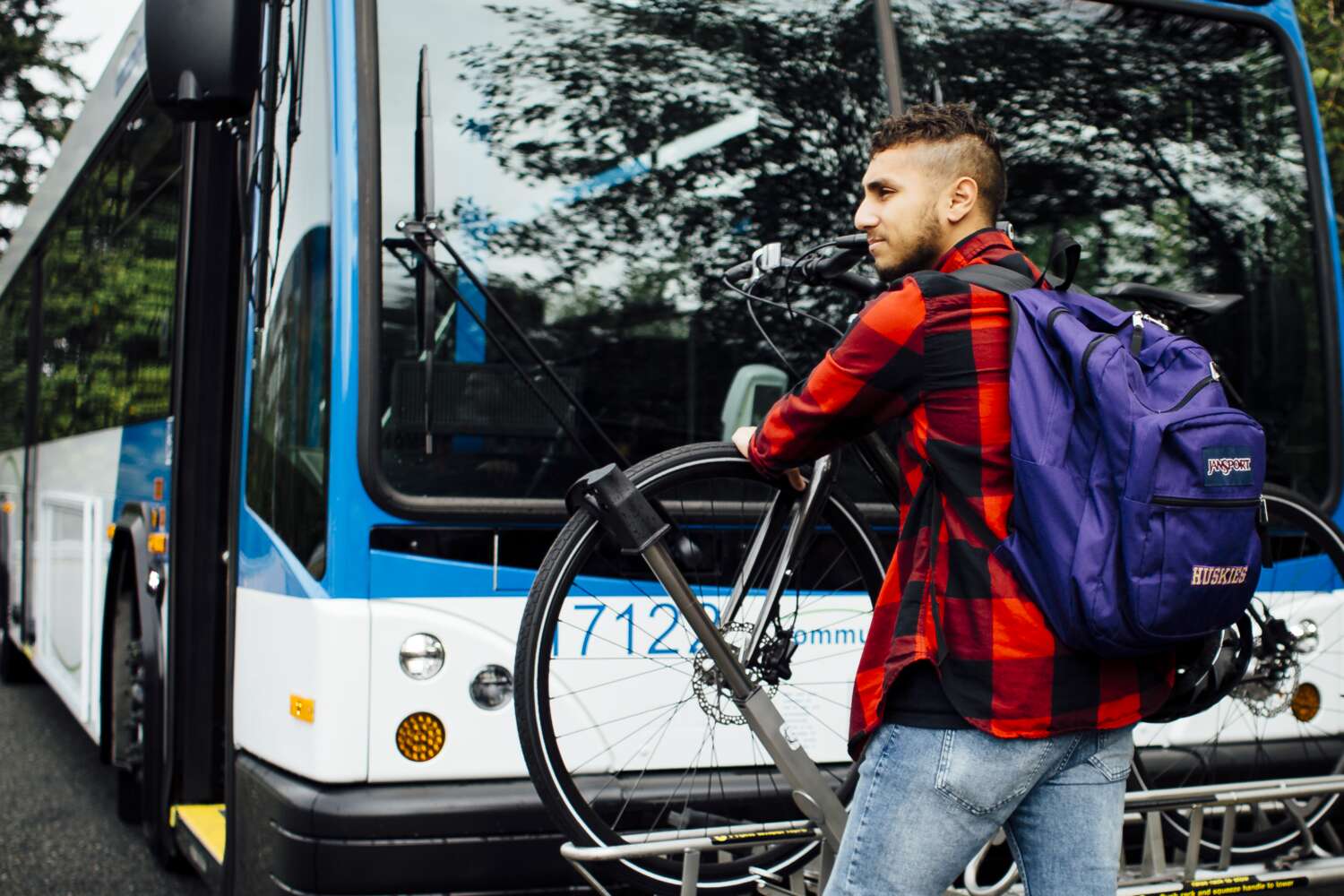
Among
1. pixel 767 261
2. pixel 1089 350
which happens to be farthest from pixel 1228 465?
pixel 767 261

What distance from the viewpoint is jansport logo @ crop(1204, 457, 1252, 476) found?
1999 millimetres

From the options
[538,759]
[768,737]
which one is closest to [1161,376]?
[768,737]

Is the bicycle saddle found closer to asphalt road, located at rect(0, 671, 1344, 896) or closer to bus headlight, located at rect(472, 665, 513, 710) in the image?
bus headlight, located at rect(472, 665, 513, 710)

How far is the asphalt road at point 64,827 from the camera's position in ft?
16.2

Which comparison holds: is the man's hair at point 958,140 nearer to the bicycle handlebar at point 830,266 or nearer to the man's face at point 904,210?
the man's face at point 904,210

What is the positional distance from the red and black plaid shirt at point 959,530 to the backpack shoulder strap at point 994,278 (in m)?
0.02

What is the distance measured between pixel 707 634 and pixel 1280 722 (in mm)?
2113

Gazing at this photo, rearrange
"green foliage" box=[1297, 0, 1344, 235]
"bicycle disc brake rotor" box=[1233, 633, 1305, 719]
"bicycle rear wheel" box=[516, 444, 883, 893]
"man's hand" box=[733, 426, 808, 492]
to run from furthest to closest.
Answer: "green foliage" box=[1297, 0, 1344, 235] → "bicycle disc brake rotor" box=[1233, 633, 1305, 719] → "bicycle rear wheel" box=[516, 444, 883, 893] → "man's hand" box=[733, 426, 808, 492]

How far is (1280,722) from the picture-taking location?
3.95 metres

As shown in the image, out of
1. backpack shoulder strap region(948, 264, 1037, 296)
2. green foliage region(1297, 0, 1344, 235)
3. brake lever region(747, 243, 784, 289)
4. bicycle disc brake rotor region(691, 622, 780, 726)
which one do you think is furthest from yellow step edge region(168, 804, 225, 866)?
green foliage region(1297, 0, 1344, 235)

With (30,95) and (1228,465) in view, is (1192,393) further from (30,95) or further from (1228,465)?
(30,95)

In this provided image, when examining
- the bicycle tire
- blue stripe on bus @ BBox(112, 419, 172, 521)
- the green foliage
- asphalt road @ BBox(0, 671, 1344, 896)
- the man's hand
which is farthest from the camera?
the green foliage

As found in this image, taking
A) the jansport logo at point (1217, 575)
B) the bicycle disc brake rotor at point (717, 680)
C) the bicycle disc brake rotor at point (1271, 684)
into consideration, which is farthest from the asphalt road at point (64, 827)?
the jansport logo at point (1217, 575)

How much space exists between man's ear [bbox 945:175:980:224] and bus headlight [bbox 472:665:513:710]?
162cm
